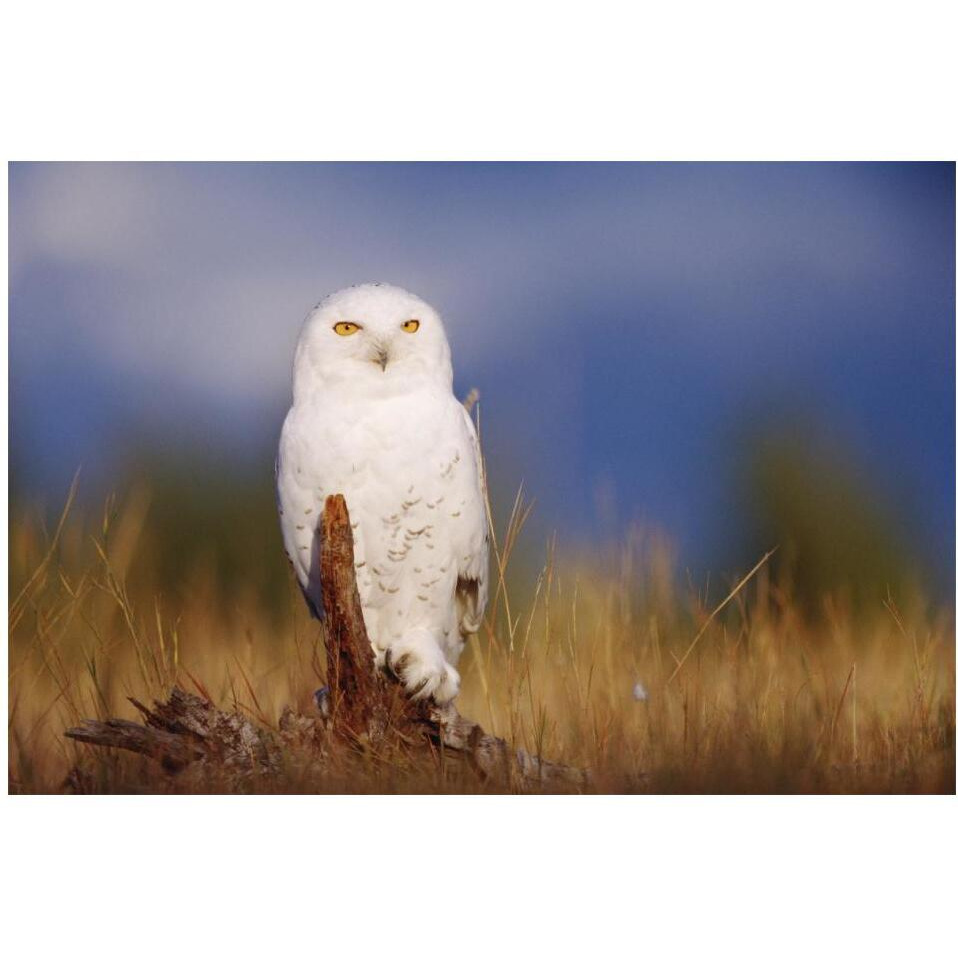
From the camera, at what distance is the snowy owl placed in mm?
3203

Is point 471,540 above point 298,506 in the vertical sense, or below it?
below

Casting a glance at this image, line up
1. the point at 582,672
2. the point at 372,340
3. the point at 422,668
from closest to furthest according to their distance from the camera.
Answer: the point at 372,340
the point at 422,668
the point at 582,672

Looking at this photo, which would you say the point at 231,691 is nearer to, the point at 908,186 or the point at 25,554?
the point at 25,554

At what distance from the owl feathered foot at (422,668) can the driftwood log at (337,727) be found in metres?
Answer: 0.03

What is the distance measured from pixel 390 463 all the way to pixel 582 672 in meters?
0.94

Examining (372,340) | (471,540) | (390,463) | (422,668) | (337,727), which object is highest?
(372,340)

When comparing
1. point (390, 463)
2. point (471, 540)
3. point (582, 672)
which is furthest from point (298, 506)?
point (582, 672)

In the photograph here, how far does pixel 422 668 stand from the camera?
10.8 ft

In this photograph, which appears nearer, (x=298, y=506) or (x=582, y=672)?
(x=298, y=506)

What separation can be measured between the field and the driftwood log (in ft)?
0.22

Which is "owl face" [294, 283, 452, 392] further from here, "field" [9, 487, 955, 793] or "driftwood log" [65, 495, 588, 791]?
"field" [9, 487, 955, 793]

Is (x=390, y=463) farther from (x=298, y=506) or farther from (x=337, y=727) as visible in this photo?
(x=337, y=727)

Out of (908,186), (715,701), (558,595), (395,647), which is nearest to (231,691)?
(395,647)

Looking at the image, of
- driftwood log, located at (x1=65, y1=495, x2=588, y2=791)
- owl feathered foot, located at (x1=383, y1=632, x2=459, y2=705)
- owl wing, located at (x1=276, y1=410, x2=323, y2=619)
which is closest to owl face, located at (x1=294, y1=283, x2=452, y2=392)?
owl wing, located at (x1=276, y1=410, x2=323, y2=619)
